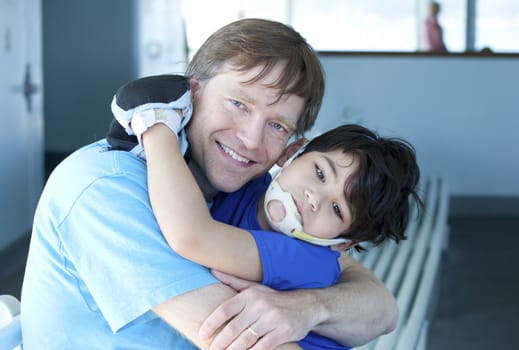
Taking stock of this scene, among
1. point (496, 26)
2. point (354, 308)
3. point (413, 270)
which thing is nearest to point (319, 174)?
point (354, 308)

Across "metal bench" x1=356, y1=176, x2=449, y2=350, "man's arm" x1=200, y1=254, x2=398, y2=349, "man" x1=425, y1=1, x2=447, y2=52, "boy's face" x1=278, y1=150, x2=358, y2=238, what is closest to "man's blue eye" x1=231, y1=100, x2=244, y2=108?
"boy's face" x1=278, y1=150, x2=358, y2=238

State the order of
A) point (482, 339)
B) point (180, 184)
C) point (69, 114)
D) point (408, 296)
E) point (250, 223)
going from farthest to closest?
1. point (69, 114)
2. point (482, 339)
3. point (408, 296)
4. point (250, 223)
5. point (180, 184)

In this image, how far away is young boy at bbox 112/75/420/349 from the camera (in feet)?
4.07

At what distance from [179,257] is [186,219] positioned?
60 millimetres

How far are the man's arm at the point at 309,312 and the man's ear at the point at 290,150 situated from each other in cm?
27

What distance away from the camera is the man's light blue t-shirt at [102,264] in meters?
1.21

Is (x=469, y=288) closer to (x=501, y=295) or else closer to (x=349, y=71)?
(x=501, y=295)

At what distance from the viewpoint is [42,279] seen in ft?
4.37

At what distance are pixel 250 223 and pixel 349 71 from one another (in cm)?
557

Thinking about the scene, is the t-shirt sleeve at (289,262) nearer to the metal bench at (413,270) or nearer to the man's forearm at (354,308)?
the man's forearm at (354,308)

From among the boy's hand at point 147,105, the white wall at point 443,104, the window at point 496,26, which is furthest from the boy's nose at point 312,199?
the window at point 496,26

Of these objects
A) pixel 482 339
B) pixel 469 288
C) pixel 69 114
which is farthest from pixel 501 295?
pixel 69 114

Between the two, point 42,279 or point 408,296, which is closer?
point 42,279

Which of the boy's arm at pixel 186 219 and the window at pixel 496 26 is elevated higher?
the window at pixel 496 26
